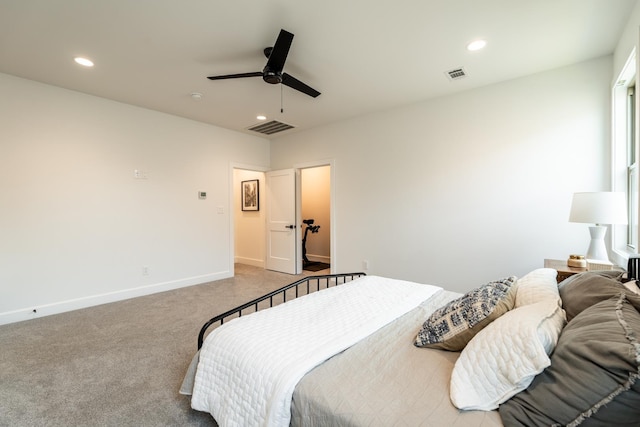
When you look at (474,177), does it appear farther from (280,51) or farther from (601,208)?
(280,51)

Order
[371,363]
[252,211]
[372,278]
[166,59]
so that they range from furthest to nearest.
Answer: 1. [252,211]
2. [166,59]
3. [372,278]
4. [371,363]

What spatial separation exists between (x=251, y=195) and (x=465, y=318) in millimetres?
5631

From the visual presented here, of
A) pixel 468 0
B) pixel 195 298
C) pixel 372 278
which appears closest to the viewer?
pixel 468 0

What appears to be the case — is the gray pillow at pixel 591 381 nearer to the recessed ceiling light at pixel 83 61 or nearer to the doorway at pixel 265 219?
the recessed ceiling light at pixel 83 61

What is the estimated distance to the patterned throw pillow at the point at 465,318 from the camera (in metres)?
1.26

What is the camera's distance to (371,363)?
1.22m

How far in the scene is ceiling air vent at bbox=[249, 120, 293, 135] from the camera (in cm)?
494

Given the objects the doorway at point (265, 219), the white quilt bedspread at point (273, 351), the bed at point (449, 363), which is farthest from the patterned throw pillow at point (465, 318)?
the doorway at point (265, 219)

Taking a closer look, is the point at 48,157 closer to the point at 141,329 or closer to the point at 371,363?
the point at 141,329

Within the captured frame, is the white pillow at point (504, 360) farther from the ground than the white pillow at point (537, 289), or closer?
closer

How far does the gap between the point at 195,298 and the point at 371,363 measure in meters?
3.51

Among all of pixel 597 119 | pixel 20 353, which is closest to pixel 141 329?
pixel 20 353

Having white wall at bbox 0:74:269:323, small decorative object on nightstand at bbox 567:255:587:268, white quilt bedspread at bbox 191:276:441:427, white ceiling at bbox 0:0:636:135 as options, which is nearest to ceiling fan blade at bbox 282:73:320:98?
white ceiling at bbox 0:0:636:135

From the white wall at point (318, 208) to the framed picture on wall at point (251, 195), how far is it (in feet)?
4.10
